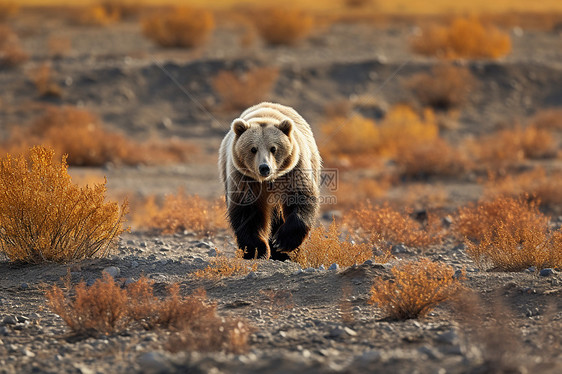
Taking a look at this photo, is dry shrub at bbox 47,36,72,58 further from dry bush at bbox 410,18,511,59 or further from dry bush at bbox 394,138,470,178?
dry bush at bbox 394,138,470,178

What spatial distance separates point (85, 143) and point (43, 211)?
10036 mm

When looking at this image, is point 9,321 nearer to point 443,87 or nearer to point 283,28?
point 443,87

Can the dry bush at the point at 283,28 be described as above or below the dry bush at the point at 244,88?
above

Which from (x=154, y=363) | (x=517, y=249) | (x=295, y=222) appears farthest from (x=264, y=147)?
(x=154, y=363)

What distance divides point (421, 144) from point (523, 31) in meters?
18.5

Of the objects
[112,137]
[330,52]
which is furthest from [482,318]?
[330,52]

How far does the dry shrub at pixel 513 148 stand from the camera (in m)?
17.2

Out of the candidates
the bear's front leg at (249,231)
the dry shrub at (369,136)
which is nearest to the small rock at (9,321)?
the bear's front leg at (249,231)

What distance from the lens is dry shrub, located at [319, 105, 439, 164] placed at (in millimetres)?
19000

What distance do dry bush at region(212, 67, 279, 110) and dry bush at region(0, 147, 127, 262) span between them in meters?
14.5

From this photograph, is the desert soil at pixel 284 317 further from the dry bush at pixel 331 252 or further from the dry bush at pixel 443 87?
the dry bush at pixel 443 87

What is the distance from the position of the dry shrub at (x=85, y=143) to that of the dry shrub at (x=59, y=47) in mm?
6874

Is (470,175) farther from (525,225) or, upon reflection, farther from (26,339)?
(26,339)

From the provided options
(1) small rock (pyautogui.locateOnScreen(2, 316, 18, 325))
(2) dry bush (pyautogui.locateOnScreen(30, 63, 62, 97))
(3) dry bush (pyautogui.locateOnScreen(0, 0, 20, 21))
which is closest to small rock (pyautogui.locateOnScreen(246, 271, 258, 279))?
(1) small rock (pyautogui.locateOnScreen(2, 316, 18, 325))
